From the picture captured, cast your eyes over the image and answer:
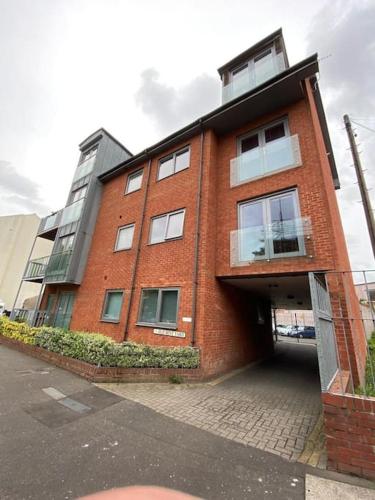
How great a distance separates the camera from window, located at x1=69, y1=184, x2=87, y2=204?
1451cm

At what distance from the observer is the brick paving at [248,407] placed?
12.9ft

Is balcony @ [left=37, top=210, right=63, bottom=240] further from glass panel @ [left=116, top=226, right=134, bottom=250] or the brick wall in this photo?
glass panel @ [left=116, top=226, right=134, bottom=250]

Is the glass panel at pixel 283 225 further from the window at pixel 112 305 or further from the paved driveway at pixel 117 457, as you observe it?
the window at pixel 112 305

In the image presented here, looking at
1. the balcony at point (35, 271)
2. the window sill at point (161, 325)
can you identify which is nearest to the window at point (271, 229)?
the window sill at point (161, 325)

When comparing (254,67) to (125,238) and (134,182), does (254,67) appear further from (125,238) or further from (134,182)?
(125,238)

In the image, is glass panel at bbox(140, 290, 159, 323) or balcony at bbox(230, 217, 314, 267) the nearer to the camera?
balcony at bbox(230, 217, 314, 267)

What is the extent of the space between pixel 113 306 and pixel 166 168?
278 inches

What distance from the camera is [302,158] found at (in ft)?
24.7

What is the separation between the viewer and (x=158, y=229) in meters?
10.2

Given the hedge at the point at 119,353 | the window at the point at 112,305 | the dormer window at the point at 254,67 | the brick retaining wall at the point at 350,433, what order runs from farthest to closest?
1. the window at the point at 112,305
2. the dormer window at the point at 254,67
3. the hedge at the point at 119,353
4. the brick retaining wall at the point at 350,433

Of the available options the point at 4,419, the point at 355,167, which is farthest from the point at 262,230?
the point at 4,419

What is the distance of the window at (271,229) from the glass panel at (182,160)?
12.6ft

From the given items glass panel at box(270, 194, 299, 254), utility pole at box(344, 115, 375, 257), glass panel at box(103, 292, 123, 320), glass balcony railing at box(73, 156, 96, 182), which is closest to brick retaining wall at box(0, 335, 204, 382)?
glass panel at box(103, 292, 123, 320)

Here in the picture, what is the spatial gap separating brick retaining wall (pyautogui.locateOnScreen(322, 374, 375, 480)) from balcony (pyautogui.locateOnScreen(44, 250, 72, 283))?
1239cm
